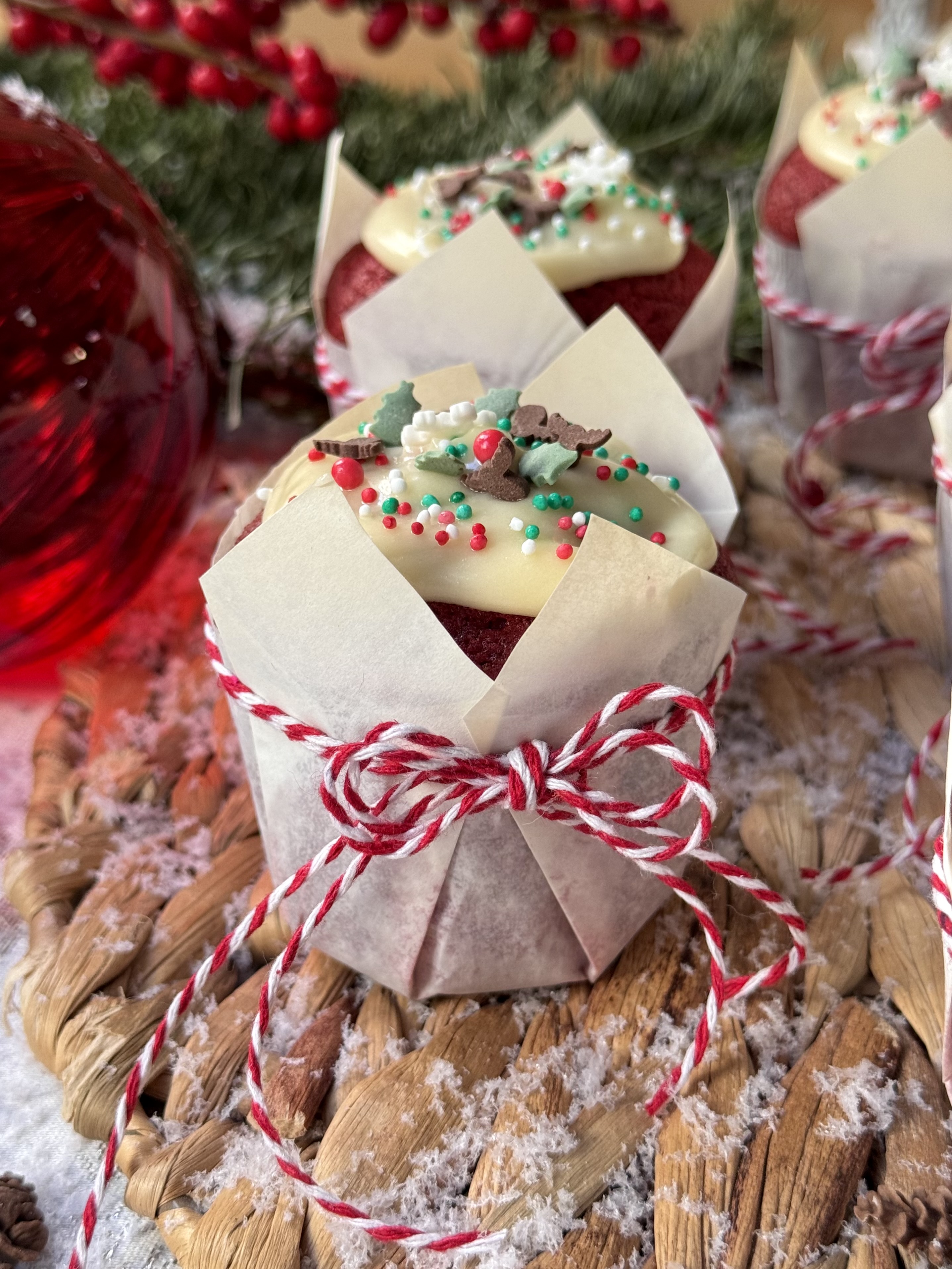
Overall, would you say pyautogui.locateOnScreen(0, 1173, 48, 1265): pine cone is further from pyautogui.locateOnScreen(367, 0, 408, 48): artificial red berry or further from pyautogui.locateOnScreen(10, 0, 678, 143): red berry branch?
pyautogui.locateOnScreen(367, 0, 408, 48): artificial red berry

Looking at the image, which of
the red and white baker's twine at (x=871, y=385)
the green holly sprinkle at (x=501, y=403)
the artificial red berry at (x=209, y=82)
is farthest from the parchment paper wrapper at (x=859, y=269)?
the artificial red berry at (x=209, y=82)

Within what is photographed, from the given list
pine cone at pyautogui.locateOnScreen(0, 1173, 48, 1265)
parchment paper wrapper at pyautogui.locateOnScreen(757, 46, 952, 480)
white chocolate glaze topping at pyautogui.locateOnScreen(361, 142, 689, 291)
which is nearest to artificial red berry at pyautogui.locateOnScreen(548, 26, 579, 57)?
parchment paper wrapper at pyautogui.locateOnScreen(757, 46, 952, 480)

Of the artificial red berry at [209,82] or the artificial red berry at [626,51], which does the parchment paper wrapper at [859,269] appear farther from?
the artificial red berry at [209,82]

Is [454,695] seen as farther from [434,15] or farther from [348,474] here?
[434,15]

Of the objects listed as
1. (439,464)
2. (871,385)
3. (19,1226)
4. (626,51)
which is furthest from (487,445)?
(626,51)

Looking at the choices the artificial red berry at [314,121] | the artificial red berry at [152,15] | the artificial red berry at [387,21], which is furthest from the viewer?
the artificial red berry at [387,21]

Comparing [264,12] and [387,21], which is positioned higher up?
[264,12]
